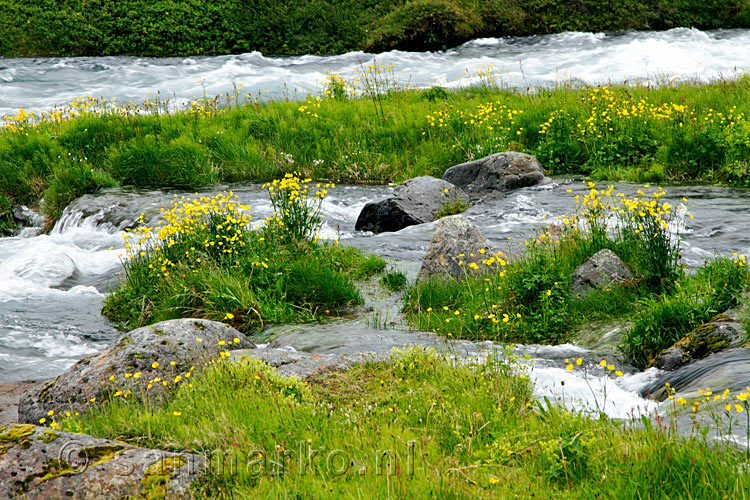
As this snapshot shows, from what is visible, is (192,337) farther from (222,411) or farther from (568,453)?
(568,453)

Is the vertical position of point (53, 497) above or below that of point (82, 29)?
below

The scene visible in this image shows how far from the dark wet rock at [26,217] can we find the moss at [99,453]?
12.1m

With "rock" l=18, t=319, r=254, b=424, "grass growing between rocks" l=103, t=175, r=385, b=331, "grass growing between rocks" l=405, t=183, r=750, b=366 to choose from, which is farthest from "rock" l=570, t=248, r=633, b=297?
"rock" l=18, t=319, r=254, b=424

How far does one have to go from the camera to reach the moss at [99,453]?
12.5 feet

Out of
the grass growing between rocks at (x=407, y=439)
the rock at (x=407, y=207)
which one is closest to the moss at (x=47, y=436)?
the grass growing between rocks at (x=407, y=439)

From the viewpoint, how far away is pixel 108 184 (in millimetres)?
15305

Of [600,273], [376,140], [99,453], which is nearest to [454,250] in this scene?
[600,273]

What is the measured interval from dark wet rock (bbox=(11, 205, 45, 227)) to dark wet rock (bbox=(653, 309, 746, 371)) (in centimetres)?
1277

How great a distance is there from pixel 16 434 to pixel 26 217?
1234cm

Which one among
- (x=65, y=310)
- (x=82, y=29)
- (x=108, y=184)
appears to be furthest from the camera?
(x=82, y=29)

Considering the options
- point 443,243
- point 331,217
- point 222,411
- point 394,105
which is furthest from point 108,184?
point 222,411

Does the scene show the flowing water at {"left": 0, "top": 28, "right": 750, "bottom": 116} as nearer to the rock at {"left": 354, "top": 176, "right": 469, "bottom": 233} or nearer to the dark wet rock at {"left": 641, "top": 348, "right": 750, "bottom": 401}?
the rock at {"left": 354, "top": 176, "right": 469, "bottom": 233}

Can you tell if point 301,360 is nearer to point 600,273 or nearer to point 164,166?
point 600,273

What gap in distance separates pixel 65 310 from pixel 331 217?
5120 mm
